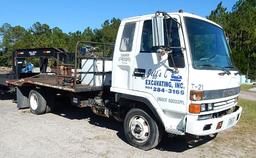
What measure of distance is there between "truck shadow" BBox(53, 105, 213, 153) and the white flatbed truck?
2.01 ft

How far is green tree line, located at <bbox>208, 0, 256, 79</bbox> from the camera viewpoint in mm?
47897

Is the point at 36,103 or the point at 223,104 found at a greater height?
the point at 223,104

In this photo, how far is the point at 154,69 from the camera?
6.85 metres

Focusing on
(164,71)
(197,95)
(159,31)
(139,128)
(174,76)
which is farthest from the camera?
(139,128)

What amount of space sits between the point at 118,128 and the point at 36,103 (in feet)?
10.2

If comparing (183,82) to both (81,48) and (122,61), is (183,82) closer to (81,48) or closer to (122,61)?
(122,61)

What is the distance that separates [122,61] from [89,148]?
1.91 m

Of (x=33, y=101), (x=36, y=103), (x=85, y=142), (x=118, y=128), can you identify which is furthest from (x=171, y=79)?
(x=33, y=101)

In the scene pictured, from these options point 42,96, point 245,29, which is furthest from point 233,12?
point 42,96

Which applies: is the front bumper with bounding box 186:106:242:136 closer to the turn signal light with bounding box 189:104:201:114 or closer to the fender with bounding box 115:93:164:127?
the turn signal light with bounding box 189:104:201:114

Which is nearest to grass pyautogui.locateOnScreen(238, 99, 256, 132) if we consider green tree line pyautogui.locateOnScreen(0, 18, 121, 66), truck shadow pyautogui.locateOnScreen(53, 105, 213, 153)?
truck shadow pyautogui.locateOnScreen(53, 105, 213, 153)

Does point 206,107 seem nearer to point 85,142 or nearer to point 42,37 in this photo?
point 85,142

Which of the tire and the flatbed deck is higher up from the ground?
the flatbed deck

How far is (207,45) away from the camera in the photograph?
673 cm
